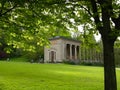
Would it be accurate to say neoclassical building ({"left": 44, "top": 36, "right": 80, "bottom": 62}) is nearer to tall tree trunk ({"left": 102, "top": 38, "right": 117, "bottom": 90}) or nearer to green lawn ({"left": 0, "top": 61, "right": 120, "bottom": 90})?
green lawn ({"left": 0, "top": 61, "right": 120, "bottom": 90})

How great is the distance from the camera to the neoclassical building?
2815 inches

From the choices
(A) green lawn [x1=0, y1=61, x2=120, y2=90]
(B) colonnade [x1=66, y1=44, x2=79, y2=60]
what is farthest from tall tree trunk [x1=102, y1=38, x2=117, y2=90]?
(B) colonnade [x1=66, y1=44, x2=79, y2=60]

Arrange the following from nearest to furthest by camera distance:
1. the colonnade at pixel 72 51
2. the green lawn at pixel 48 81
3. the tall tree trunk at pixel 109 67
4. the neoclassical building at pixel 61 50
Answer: the tall tree trunk at pixel 109 67
the green lawn at pixel 48 81
the neoclassical building at pixel 61 50
the colonnade at pixel 72 51

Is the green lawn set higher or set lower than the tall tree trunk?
lower

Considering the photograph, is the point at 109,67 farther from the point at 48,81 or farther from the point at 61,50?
the point at 61,50

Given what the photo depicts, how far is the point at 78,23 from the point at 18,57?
74.4 m

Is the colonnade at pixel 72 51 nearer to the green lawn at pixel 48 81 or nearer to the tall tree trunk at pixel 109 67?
the green lawn at pixel 48 81

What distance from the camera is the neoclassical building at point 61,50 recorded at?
71500 mm

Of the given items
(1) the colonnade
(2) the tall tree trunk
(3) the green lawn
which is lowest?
(3) the green lawn

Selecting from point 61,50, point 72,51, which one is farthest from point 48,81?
point 72,51

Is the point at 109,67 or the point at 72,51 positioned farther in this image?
the point at 72,51

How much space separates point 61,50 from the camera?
71.6m

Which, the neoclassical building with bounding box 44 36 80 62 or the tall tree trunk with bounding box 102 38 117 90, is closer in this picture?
the tall tree trunk with bounding box 102 38 117 90

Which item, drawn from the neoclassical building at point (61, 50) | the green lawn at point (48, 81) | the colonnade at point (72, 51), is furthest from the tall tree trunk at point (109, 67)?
the colonnade at point (72, 51)
